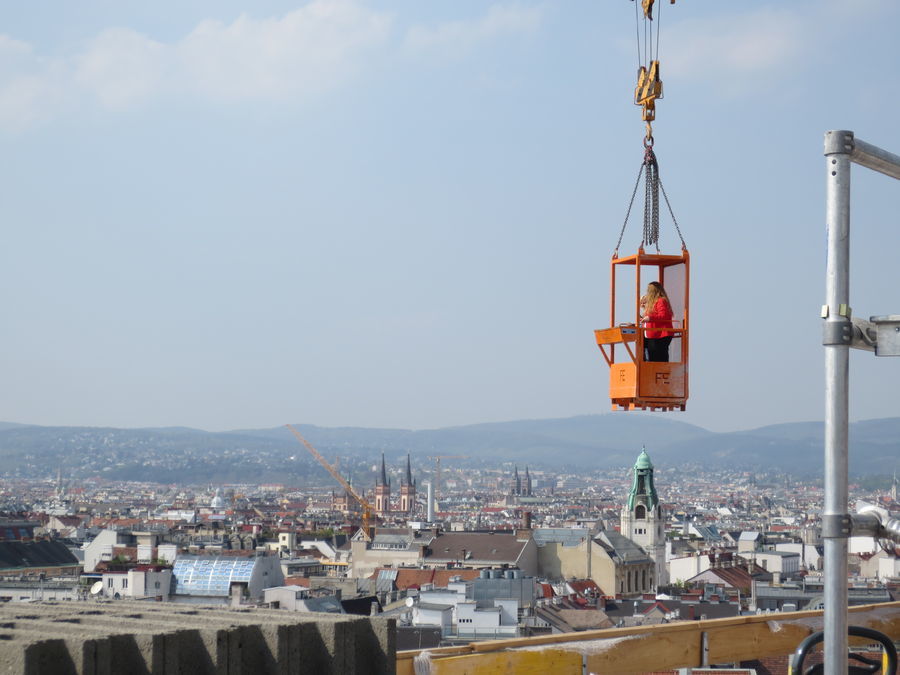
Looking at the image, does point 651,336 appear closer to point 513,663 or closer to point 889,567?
point 513,663

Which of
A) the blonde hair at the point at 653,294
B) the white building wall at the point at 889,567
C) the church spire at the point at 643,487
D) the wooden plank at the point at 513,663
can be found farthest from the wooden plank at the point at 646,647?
the church spire at the point at 643,487

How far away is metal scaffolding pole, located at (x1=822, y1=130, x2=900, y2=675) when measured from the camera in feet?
12.7

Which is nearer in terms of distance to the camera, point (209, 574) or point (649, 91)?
point (649, 91)

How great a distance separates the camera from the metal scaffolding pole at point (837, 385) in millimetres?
3879

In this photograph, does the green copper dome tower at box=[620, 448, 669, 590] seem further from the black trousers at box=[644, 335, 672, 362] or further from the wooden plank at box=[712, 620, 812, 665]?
the wooden plank at box=[712, 620, 812, 665]

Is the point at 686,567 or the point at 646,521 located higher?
the point at 646,521

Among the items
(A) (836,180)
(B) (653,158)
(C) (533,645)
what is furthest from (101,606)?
(B) (653,158)

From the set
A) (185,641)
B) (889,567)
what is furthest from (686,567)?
(185,641)

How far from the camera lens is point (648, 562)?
8406 centimetres

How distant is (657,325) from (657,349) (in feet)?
0.56

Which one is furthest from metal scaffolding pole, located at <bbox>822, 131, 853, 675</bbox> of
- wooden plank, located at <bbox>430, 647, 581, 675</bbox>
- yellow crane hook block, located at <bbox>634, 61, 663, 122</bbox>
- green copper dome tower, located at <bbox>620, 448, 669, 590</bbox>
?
green copper dome tower, located at <bbox>620, 448, 669, 590</bbox>

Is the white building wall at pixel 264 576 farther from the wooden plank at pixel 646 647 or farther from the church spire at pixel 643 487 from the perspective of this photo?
the wooden plank at pixel 646 647

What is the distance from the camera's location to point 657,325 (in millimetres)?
9492

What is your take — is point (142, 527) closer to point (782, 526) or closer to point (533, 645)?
point (782, 526)
